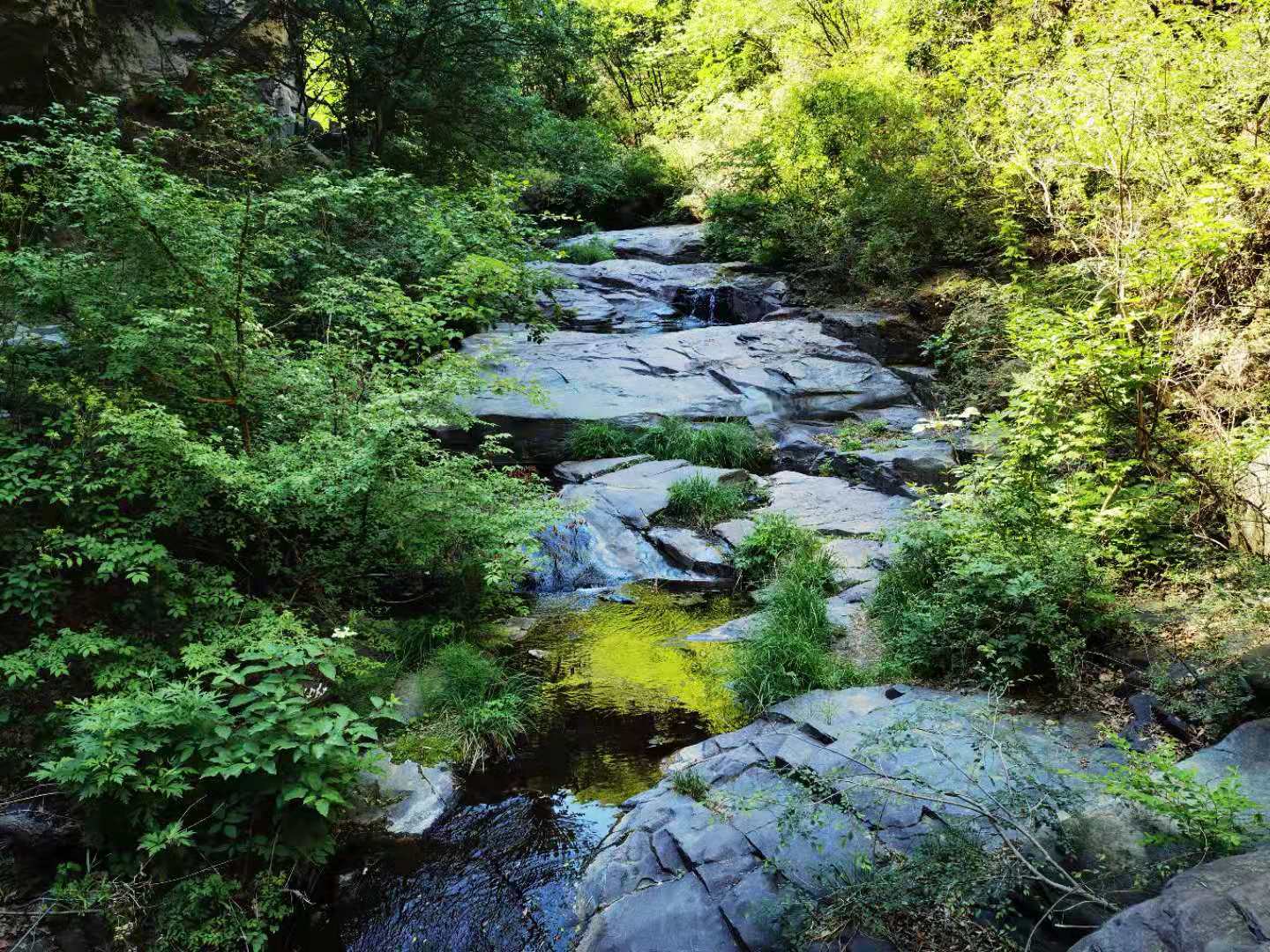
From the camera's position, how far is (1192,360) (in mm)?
5230

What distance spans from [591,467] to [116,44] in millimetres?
7536

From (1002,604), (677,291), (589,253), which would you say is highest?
(589,253)

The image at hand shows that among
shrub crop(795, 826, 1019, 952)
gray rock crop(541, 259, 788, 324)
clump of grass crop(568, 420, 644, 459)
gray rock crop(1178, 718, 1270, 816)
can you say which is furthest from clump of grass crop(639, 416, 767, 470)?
shrub crop(795, 826, 1019, 952)

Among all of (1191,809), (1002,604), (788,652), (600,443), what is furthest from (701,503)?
(1191,809)

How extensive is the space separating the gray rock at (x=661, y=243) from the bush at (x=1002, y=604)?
526 inches

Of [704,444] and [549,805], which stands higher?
[704,444]

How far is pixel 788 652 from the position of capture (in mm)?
5371

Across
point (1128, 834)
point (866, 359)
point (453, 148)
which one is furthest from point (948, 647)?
point (453, 148)

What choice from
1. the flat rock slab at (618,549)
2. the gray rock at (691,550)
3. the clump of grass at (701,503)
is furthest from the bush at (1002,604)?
the clump of grass at (701,503)

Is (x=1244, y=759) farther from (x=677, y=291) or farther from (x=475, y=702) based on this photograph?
(x=677, y=291)

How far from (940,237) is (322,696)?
1173 cm

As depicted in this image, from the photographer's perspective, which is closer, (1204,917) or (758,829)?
(1204,917)

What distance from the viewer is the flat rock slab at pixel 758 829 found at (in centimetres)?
311

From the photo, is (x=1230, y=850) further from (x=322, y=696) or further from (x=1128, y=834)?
(x=322, y=696)
